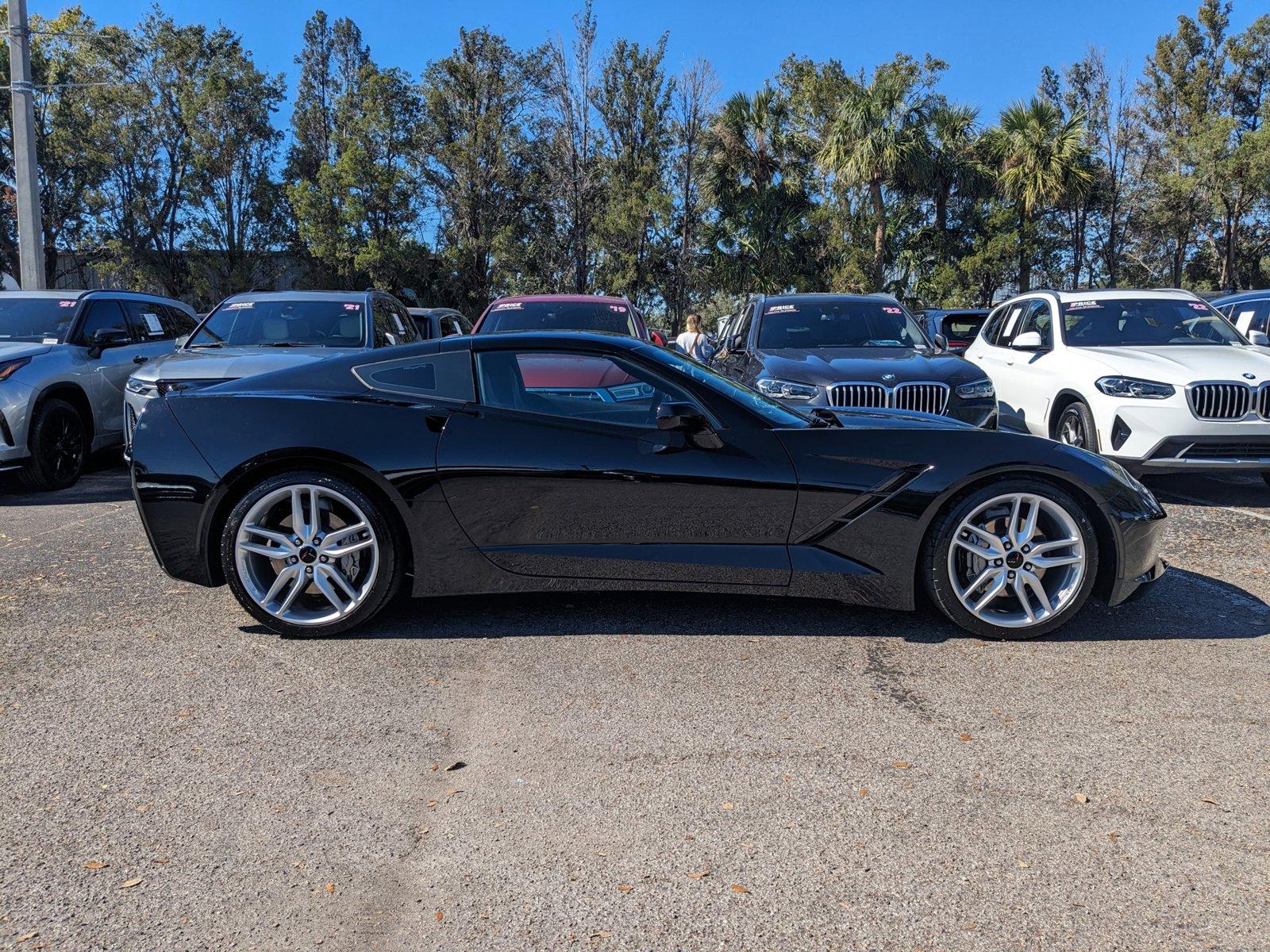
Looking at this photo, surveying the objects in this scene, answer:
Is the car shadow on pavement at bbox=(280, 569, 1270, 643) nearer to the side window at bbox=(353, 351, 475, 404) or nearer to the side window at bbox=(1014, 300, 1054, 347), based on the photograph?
the side window at bbox=(353, 351, 475, 404)

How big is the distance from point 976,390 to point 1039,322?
6.65 feet

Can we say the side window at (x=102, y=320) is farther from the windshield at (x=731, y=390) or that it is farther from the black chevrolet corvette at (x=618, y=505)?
the windshield at (x=731, y=390)

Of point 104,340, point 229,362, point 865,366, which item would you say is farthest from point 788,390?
point 104,340

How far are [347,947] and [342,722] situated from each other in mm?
1321

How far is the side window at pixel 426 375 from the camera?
4.41 metres

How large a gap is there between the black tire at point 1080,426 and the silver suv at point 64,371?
8.21 m

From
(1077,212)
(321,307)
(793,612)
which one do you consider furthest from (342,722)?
(1077,212)

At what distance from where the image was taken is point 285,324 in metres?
8.77

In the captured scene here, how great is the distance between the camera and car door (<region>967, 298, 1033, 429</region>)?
30.8 feet

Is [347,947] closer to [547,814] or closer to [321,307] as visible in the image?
[547,814]

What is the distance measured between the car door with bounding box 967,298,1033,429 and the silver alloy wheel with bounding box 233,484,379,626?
21.4 ft

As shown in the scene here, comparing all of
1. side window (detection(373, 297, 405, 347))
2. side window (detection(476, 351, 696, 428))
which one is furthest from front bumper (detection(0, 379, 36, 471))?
side window (detection(476, 351, 696, 428))

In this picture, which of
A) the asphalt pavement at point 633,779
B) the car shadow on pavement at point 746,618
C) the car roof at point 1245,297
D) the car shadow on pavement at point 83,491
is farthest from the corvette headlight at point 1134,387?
A: the car shadow on pavement at point 83,491

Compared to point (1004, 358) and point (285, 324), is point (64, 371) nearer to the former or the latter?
point (285, 324)
